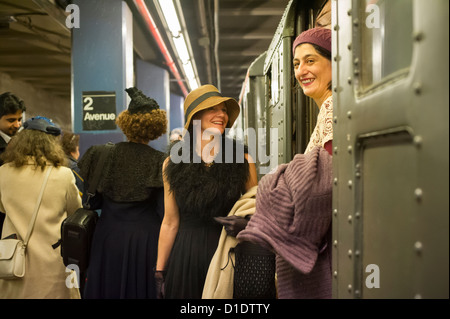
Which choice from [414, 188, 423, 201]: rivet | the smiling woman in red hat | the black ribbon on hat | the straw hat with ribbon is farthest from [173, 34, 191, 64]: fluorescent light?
[414, 188, 423, 201]: rivet

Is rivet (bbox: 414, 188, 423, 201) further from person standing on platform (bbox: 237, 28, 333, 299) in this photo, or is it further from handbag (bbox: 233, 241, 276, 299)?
handbag (bbox: 233, 241, 276, 299)

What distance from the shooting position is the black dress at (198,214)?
2.15 meters


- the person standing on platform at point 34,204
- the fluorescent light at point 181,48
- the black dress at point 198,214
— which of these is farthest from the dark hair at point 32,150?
the fluorescent light at point 181,48

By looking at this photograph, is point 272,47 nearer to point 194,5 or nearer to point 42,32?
point 194,5

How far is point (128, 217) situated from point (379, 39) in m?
1.98

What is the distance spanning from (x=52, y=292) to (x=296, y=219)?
219cm

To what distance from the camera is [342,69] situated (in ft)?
4.56

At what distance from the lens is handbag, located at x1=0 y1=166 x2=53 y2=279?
2.65m

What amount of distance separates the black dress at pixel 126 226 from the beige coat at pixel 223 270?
79 centimetres

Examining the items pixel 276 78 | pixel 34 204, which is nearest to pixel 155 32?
pixel 276 78

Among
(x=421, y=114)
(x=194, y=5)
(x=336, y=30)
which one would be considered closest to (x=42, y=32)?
(x=194, y=5)

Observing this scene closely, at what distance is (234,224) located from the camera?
6.29 ft

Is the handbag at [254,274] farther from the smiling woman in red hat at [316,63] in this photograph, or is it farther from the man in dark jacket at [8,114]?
the man in dark jacket at [8,114]

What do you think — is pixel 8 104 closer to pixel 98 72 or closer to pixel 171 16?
pixel 98 72
